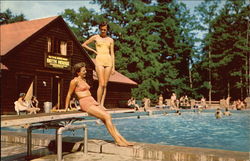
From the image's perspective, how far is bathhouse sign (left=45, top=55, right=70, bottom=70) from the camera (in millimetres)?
20188

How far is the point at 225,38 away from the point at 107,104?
22.9 m

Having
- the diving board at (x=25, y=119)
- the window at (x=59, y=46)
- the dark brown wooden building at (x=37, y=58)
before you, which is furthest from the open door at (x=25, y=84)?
the diving board at (x=25, y=119)

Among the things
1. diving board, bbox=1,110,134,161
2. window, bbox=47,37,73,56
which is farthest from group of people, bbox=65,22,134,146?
window, bbox=47,37,73,56

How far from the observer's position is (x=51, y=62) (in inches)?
Answer: 805

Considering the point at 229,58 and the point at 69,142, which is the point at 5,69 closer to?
the point at 69,142

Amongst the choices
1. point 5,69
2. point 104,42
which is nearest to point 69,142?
point 104,42

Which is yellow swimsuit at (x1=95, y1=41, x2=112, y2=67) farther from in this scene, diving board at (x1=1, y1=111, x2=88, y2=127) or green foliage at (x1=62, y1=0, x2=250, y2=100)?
green foliage at (x1=62, y1=0, x2=250, y2=100)

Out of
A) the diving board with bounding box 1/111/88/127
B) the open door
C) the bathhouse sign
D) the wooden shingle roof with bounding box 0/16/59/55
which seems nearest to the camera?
the diving board with bounding box 1/111/88/127

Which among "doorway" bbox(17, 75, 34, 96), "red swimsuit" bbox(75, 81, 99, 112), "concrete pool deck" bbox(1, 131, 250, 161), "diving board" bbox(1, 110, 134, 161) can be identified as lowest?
"concrete pool deck" bbox(1, 131, 250, 161)

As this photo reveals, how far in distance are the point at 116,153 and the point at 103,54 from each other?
2.17 meters

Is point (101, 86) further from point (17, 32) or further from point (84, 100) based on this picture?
point (17, 32)

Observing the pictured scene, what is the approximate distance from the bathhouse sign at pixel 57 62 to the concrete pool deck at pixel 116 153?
14.8 m

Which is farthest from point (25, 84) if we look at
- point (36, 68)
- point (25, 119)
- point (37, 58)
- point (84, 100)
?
point (25, 119)

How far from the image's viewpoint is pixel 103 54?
5.93 m
